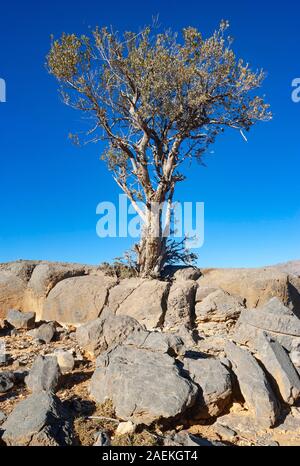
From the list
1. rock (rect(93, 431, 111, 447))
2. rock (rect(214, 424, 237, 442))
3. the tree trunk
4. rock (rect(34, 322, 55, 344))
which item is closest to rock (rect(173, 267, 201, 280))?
the tree trunk

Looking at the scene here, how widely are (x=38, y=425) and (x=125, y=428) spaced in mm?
1427

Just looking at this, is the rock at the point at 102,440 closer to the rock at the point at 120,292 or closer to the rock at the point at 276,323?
the rock at the point at 276,323

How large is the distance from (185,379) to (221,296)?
18.8 ft

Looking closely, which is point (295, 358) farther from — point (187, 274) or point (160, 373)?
point (187, 274)

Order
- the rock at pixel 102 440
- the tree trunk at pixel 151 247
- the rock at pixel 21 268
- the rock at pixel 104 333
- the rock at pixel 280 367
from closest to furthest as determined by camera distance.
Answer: the rock at pixel 102 440 < the rock at pixel 280 367 < the rock at pixel 104 333 < the tree trunk at pixel 151 247 < the rock at pixel 21 268

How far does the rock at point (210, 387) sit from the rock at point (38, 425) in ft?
8.11

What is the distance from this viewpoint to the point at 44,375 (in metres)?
8.58

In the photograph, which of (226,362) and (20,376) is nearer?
(226,362)

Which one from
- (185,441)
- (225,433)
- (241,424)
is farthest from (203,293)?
(185,441)

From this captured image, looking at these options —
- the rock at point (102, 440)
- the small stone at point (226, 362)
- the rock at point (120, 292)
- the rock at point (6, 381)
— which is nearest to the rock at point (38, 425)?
the rock at point (102, 440)

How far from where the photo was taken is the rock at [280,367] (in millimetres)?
8664

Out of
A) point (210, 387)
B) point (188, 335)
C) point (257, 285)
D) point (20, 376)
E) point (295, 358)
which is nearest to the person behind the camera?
point (210, 387)

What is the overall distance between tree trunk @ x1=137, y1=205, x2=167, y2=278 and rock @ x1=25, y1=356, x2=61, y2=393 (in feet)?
24.6

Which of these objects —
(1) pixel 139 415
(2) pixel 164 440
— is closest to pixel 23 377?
(1) pixel 139 415
